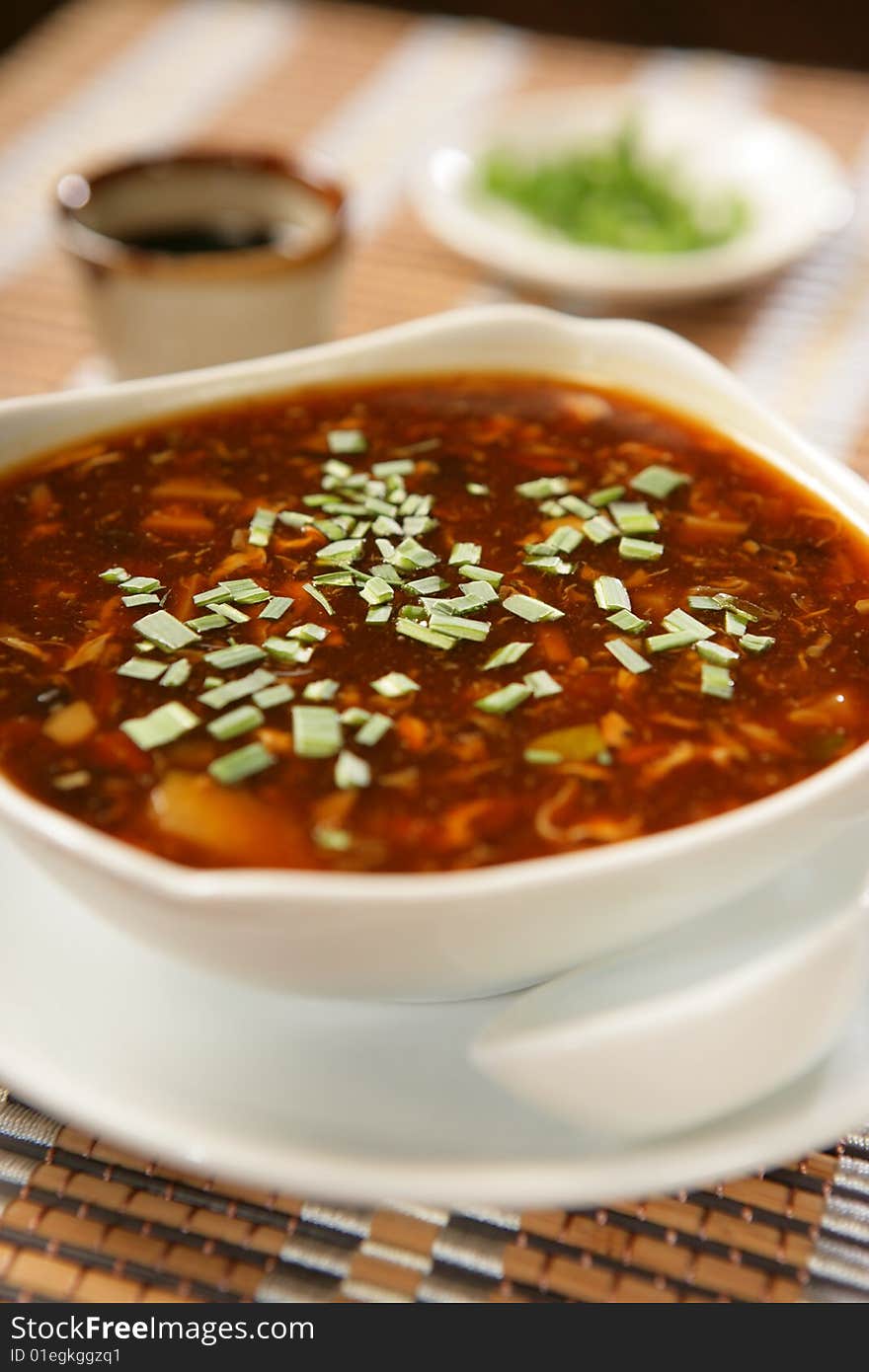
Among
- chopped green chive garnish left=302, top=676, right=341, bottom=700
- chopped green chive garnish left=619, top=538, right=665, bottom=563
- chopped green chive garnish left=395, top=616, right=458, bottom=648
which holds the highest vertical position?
chopped green chive garnish left=619, top=538, right=665, bottom=563

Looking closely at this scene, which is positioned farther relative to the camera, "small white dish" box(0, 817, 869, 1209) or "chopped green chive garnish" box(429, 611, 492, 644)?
"chopped green chive garnish" box(429, 611, 492, 644)

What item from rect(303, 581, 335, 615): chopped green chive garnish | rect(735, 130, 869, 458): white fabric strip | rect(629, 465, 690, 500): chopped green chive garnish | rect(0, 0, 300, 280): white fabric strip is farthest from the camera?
rect(0, 0, 300, 280): white fabric strip

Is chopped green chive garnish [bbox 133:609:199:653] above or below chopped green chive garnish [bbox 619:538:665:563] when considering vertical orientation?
below

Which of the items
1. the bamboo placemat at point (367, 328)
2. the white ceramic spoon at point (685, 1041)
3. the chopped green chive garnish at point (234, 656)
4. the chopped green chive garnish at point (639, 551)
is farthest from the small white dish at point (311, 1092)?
the chopped green chive garnish at point (639, 551)

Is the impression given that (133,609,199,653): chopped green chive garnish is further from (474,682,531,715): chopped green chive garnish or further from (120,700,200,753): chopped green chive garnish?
(474,682,531,715): chopped green chive garnish

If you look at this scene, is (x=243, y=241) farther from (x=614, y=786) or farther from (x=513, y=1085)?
(x=513, y=1085)

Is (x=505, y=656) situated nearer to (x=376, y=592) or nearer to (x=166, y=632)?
(x=376, y=592)

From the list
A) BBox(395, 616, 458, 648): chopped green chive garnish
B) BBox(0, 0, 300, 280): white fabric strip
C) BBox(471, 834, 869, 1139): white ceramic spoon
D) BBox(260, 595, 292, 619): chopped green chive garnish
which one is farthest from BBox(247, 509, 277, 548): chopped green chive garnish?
BBox(0, 0, 300, 280): white fabric strip

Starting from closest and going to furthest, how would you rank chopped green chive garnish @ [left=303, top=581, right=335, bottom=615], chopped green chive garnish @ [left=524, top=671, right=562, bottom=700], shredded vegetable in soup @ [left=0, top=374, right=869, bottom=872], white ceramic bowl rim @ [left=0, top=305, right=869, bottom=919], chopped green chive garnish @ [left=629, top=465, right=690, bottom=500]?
white ceramic bowl rim @ [left=0, top=305, right=869, bottom=919] → shredded vegetable in soup @ [left=0, top=374, right=869, bottom=872] → chopped green chive garnish @ [left=524, top=671, right=562, bottom=700] → chopped green chive garnish @ [left=303, top=581, right=335, bottom=615] → chopped green chive garnish @ [left=629, top=465, right=690, bottom=500]
